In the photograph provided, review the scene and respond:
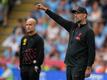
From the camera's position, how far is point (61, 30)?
1889cm

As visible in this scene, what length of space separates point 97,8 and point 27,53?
690 cm

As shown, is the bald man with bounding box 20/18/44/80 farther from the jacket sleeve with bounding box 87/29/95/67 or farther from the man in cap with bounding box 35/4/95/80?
the jacket sleeve with bounding box 87/29/95/67

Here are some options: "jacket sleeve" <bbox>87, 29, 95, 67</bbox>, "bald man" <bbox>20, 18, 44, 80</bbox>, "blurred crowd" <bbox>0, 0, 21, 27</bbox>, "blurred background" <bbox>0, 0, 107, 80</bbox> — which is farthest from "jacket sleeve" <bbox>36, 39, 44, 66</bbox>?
"blurred crowd" <bbox>0, 0, 21, 27</bbox>

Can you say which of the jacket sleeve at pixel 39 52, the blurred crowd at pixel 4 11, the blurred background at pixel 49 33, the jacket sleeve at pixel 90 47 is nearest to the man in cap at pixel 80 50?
the jacket sleeve at pixel 90 47

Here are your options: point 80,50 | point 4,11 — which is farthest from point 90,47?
point 4,11

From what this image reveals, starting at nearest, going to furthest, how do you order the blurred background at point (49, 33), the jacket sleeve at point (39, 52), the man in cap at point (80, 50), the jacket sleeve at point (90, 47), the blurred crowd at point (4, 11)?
the jacket sleeve at point (90, 47), the man in cap at point (80, 50), the jacket sleeve at point (39, 52), the blurred background at point (49, 33), the blurred crowd at point (4, 11)

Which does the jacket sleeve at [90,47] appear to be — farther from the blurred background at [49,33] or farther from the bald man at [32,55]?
the blurred background at [49,33]

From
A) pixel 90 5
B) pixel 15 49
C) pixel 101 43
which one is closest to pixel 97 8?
pixel 90 5

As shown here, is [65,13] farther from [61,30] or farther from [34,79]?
[34,79]

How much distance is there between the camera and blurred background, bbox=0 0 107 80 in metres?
16.2

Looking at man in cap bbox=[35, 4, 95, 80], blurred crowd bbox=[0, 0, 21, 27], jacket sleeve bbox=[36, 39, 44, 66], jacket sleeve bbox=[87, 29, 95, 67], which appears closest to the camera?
jacket sleeve bbox=[87, 29, 95, 67]

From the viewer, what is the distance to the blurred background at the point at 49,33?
1621cm

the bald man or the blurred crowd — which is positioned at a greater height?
the blurred crowd

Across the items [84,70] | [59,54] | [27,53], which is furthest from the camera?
[59,54]
